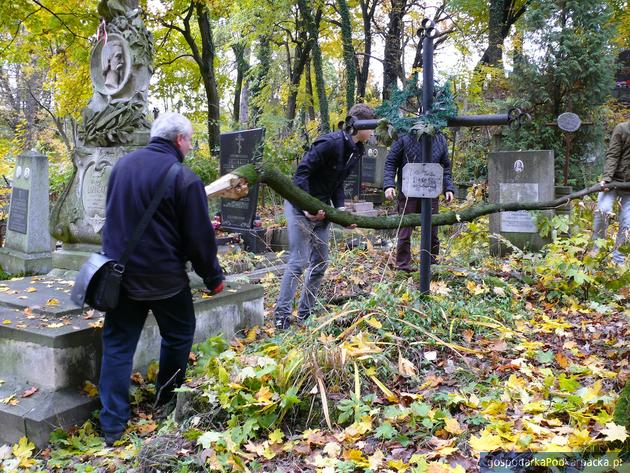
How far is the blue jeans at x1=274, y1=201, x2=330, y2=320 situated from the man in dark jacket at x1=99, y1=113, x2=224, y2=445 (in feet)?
4.23

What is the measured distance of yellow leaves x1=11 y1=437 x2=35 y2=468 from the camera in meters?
3.40

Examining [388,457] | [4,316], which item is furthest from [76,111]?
[388,457]

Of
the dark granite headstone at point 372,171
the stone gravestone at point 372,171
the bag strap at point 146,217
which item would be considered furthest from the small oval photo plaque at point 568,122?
the dark granite headstone at point 372,171

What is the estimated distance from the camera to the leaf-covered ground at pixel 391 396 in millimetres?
2566

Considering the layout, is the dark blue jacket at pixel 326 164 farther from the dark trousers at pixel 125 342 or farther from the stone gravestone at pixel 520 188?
the stone gravestone at pixel 520 188

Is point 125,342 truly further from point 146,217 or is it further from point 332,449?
point 332,449

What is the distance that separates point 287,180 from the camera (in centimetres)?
440

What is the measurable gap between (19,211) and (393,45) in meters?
13.6

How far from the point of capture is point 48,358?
3756 millimetres

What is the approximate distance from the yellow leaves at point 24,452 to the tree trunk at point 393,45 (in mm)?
16395

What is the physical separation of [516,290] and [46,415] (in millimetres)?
4028

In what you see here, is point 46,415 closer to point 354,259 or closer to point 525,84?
Answer: point 354,259

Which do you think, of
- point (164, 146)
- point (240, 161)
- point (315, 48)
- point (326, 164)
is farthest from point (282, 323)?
point (315, 48)

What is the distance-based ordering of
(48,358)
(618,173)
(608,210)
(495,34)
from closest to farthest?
1. (48,358)
2. (608,210)
3. (618,173)
4. (495,34)
